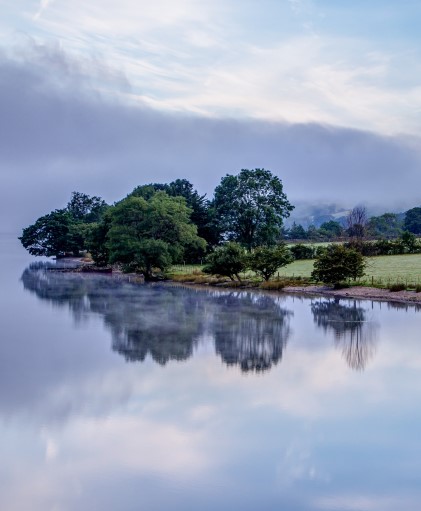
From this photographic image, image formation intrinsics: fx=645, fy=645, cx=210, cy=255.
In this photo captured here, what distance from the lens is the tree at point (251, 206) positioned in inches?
2990

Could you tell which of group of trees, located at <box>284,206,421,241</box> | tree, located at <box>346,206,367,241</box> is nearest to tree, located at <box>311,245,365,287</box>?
tree, located at <box>346,206,367,241</box>

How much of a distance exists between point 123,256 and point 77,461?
48324mm

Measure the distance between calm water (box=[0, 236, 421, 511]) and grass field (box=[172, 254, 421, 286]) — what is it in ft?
44.3

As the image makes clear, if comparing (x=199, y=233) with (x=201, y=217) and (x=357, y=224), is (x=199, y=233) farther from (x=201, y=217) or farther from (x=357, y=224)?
(x=357, y=224)

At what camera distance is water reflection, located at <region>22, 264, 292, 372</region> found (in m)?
22.7

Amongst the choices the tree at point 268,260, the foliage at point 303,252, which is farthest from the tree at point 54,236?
the tree at point 268,260

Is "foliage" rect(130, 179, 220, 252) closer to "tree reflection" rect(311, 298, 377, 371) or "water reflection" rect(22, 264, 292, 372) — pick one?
"water reflection" rect(22, 264, 292, 372)

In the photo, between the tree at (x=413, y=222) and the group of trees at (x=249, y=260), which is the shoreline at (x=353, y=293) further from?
the tree at (x=413, y=222)

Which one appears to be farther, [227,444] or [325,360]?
[325,360]

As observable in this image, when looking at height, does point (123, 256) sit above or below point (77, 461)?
above

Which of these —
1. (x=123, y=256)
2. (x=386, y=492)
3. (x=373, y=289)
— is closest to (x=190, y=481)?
(x=386, y=492)

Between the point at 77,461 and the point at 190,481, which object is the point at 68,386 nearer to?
the point at 77,461

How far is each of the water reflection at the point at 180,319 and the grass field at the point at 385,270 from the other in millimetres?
8683

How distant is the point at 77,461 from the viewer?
475 inches
